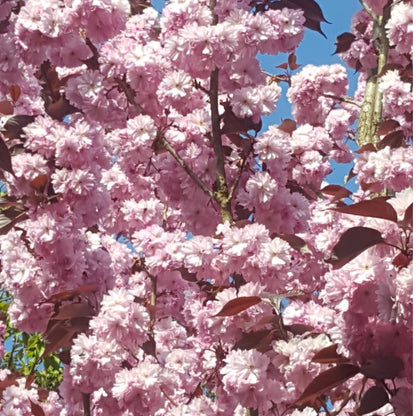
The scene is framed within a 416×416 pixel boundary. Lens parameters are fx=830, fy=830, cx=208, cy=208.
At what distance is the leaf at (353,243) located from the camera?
188cm

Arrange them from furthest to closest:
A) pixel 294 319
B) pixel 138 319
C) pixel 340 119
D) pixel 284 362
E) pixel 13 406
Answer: pixel 340 119
pixel 13 406
pixel 138 319
pixel 294 319
pixel 284 362

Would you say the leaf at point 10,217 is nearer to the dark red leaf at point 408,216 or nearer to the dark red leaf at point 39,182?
the dark red leaf at point 39,182

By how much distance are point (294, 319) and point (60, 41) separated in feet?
4.34

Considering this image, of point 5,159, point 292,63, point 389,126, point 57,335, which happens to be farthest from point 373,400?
point 292,63

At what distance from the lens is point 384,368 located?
6.04 ft

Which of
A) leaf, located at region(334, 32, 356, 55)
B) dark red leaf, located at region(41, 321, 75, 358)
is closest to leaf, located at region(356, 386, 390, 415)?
dark red leaf, located at region(41, 321, 75, 358)

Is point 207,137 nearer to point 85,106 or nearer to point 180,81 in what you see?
point 180,81

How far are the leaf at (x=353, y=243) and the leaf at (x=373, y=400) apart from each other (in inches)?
12.1

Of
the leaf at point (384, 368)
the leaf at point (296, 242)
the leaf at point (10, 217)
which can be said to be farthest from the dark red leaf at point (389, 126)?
the leaf at point (384, 368)

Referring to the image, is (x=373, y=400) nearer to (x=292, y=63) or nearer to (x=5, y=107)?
(x=5, y=107)

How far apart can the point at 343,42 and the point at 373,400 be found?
10.3 ft

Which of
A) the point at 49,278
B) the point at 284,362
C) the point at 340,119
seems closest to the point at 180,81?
the point at 49,278

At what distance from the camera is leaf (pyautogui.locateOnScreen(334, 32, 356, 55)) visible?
471 centimetres

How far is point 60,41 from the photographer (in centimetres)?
305
